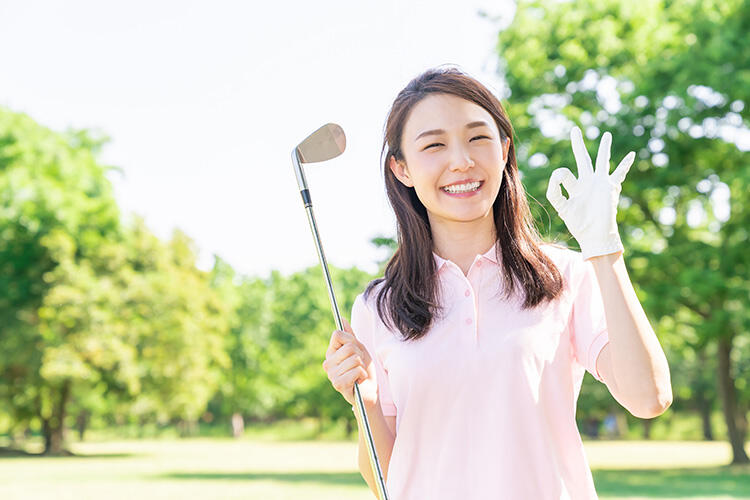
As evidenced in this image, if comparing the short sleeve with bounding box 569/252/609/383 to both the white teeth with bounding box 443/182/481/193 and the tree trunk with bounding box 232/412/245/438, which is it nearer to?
the white teeth with bounding box 443/182/481/193

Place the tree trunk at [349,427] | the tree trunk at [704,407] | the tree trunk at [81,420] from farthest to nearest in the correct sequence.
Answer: the tree trunk at [81,420] < the tree trunk at [349,427] < the tree trunk at [704,407]

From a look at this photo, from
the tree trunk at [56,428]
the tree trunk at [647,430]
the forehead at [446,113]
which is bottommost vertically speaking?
the tree trunk at [647,430]

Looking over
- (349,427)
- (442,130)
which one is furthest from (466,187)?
(349,427)

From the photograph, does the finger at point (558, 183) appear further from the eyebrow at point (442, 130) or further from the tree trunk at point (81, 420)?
the tree trunk at point (81, 420)

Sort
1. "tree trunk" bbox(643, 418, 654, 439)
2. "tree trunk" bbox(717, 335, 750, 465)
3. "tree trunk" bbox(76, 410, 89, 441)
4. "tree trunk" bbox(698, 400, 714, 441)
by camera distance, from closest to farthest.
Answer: "tree trunk" bbox(717, 335, 750, 465) → "tree trunk" bbox(698, 400, 714, 441) → "tree trunk" bbox(643, 418, 654, 439) → "tree trunk" bbox(76, 410, 89, 441)

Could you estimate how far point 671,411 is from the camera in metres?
44.6

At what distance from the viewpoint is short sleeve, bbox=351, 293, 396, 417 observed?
97.3 inches

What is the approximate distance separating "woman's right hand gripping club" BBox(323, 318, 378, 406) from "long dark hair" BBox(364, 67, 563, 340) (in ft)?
0.38

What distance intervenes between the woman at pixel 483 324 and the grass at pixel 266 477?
44.0 feet

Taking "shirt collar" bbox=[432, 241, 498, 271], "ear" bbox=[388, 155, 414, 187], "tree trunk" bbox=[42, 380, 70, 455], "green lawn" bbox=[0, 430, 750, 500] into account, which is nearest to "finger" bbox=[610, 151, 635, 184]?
"shirt collar" bbox=[432, 241, 498, 271]

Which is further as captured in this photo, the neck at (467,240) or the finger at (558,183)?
the neck at (467,240)

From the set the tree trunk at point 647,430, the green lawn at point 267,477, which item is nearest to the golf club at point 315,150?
the green lawn at point 267,477

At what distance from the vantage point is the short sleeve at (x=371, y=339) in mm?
2471

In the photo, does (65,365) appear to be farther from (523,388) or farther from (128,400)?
(523,388)
